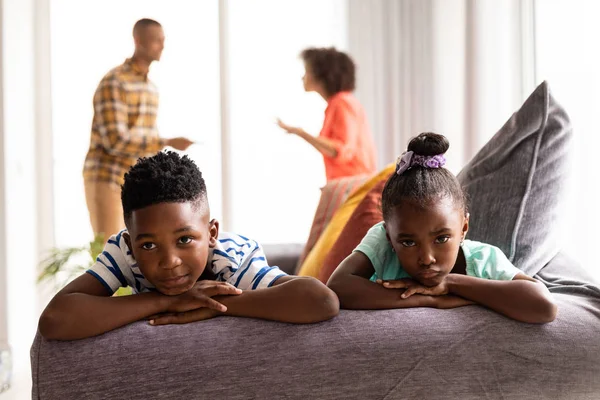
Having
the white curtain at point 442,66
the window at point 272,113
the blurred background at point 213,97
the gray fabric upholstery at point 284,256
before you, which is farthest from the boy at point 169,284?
the window at point 272,113

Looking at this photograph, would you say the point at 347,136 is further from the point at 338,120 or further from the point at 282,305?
the point at 282,305

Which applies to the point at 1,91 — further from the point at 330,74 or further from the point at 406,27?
the point at 406,27

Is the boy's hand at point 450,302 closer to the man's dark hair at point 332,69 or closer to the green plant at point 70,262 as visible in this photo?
the green plant at point 70,262

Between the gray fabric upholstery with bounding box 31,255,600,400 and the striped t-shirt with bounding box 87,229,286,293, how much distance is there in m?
0.18

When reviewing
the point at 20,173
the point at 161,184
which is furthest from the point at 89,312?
the point at 20,173

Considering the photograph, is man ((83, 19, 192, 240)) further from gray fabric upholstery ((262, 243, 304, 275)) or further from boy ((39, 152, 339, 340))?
boy ((39, 152, 339, 340))

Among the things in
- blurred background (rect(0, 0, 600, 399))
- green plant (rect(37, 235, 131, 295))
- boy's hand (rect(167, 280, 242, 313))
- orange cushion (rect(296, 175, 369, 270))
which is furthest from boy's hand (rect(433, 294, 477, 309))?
blurred background (rect(0, 0, 600, 399))

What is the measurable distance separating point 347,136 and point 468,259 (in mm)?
2231

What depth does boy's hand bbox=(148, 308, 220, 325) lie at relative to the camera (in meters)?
1.34

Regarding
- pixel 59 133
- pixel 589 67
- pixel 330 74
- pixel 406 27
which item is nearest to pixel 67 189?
pixel 59 133

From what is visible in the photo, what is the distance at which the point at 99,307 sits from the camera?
132 cm

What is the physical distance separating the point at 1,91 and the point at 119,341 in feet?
10.5

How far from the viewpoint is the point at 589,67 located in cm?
280

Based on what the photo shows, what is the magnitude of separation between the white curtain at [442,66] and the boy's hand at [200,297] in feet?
7.83
